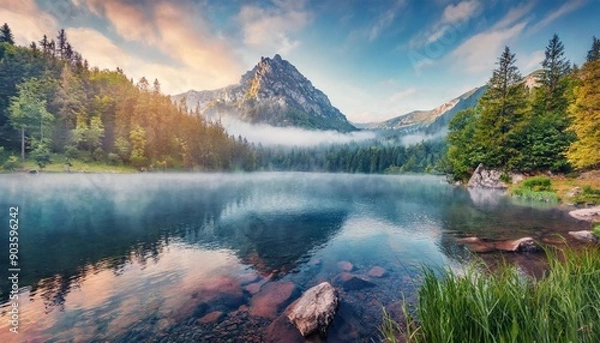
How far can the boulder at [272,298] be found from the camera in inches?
386

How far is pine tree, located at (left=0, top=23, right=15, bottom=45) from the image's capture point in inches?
4240

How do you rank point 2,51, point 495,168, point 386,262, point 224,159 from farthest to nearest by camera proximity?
point 224,159, point 2,51, point 495,168, point 386,262

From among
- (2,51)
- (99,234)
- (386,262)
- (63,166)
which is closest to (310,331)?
(386,262)

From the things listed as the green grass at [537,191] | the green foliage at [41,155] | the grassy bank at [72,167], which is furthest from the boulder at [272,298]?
the green foliage at [41,155]

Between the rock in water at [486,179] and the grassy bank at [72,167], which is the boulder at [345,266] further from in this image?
the grassy bank at [72,167]

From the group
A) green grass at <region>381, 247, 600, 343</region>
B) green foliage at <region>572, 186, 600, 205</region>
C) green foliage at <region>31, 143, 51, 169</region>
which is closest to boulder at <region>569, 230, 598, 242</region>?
green grass at <region>381, 247, 600, 343</region>

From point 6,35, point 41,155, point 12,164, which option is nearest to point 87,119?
point 41,155

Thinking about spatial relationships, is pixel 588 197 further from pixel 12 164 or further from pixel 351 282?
pixel 12 164

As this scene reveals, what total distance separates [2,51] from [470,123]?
172869 millimetres

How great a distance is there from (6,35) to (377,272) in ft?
599

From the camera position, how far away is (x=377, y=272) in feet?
43.7

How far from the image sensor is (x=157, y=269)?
45.5ft

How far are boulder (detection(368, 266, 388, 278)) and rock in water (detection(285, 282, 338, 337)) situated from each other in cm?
428

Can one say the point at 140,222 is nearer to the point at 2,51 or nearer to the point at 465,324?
the point at 465,324
